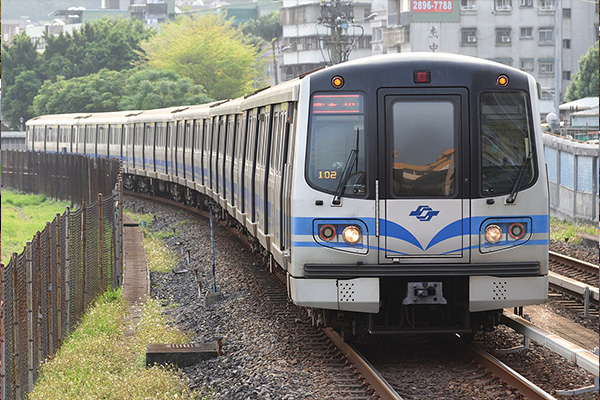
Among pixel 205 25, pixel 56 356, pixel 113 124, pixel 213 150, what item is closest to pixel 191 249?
pixel 213 150

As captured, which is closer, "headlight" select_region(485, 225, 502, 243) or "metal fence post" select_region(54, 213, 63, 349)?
"headlight" select_region(485, 225, 502, 243)

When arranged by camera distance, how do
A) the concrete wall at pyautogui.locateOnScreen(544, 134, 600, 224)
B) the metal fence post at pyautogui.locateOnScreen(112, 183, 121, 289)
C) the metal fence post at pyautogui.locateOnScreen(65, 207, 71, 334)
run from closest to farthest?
the metal fence post at pyautogui.locateOnScreen(65, 207, 71, 334) → the metal fence post at pyautogui.locateOnScreen(112, 183, 121, 289) → the concrete wall at pyautogui.locateOnScreen(544, 134, 600, 224)

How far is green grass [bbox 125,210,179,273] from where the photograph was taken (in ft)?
58.5

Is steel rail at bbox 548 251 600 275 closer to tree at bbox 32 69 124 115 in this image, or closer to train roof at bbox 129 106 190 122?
train roof at bbox 129 106 190 122

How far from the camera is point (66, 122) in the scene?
43.6 meters

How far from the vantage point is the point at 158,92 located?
5641 centimetres

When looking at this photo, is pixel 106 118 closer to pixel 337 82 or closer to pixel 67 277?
pixel 67 277

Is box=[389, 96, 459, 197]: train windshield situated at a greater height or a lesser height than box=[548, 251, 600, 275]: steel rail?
greater

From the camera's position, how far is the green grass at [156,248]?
17828mm

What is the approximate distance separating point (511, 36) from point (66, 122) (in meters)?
37.2

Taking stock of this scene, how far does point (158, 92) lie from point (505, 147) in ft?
159

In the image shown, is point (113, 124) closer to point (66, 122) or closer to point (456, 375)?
point (66, 122)

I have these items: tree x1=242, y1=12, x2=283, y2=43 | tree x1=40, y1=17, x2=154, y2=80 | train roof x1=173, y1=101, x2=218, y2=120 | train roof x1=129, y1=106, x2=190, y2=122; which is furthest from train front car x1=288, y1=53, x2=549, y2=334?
tree x1=242, y1=12, x2=283, y2=43

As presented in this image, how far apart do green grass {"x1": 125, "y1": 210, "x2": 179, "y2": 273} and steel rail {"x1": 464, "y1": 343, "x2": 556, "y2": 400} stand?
9098 millimetres
